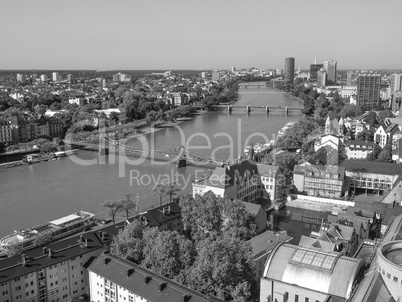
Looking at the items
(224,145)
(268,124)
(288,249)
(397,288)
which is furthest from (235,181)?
(268,124)

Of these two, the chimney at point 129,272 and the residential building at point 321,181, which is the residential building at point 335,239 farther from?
the residential building at point 321,181

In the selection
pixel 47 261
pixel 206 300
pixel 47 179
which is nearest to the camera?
pixel 206 300

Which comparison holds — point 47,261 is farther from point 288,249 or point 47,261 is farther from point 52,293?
point 288,249

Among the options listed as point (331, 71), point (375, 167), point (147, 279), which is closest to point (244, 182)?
point (375, 167)

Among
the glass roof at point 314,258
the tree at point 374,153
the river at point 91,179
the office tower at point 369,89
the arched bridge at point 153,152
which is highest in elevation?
the office tower at point 369,89

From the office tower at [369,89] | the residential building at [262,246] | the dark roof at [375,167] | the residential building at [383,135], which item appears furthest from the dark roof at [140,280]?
the office tower at [369,89]

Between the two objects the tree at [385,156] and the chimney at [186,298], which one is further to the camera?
the tree at [385,156]
